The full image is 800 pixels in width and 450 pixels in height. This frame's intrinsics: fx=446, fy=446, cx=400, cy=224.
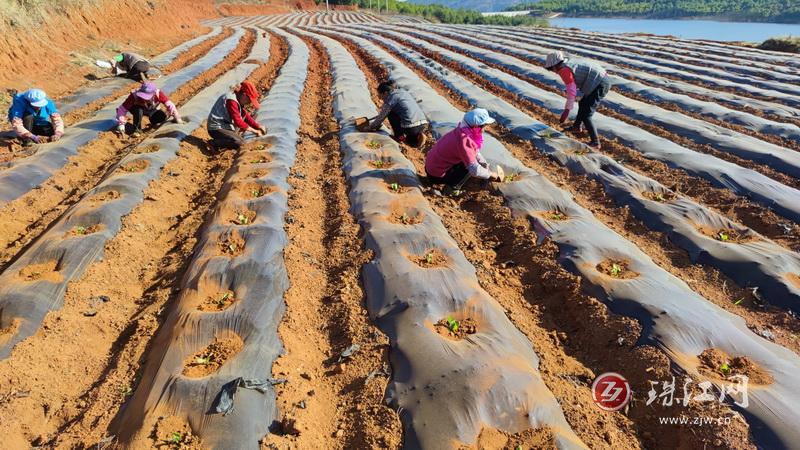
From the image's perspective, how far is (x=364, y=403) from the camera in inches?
119

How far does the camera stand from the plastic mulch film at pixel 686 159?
5770 millimetres

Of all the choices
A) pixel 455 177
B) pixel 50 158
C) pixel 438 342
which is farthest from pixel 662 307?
pixel 50 158

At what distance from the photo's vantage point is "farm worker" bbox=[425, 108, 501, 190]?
18.3 feet

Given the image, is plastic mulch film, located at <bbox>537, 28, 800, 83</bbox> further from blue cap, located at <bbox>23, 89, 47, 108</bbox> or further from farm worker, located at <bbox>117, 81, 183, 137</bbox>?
blue cap, located at <bbox>23, 89, 47, 108</bbox>

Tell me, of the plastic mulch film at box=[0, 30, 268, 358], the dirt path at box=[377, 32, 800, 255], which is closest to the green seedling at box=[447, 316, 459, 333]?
the plastic mulch film at box=[0, 30, 268, 358]

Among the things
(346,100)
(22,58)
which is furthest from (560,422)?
(22,58)

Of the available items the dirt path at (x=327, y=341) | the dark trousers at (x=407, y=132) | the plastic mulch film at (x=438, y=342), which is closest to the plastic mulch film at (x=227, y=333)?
the dirt path at (x=327, y=341)

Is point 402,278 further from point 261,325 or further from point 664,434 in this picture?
point 664,434

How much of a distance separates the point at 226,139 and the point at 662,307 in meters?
6.75

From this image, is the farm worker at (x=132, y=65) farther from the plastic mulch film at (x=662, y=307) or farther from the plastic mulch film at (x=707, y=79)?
the plastic mulch film at (x=707, y=79)

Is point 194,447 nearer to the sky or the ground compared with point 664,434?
nearer to the sky

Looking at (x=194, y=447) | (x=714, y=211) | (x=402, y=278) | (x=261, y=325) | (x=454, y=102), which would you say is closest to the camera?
(x=194, y=447)

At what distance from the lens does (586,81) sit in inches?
310

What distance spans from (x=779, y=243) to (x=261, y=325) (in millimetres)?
5613
